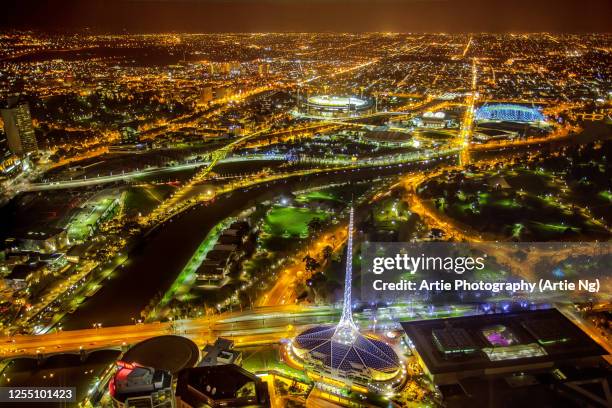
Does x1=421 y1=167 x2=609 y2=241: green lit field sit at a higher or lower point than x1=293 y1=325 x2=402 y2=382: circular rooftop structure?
higher

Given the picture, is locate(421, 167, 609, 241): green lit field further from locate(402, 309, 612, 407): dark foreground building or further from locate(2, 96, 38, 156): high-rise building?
locate(2, 96, 38, 156): high-rise building

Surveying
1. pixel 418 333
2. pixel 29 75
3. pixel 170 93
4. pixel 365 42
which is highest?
pixel 365 42

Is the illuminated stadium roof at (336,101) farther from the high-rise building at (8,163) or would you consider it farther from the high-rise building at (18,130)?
the high-rise building at (8,163)

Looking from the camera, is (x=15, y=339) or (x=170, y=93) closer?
(x=15, y=339)

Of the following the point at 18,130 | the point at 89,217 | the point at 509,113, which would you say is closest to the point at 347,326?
the point at 89,217

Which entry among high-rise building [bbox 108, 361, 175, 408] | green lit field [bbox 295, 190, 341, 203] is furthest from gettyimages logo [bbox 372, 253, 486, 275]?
high-rise building [bbox 108, 361, 175, 408]

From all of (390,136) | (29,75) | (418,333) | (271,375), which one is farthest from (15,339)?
(29,75)

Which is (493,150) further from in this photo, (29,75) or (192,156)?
(29,75)
